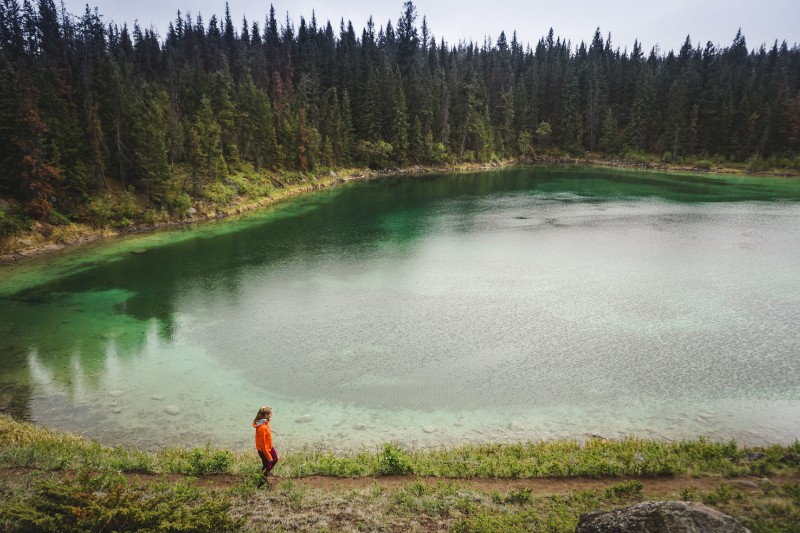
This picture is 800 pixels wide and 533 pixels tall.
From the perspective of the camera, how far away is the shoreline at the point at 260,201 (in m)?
37.4

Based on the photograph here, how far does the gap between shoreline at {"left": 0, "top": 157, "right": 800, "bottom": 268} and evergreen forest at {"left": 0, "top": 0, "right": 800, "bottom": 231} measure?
1.74 meters

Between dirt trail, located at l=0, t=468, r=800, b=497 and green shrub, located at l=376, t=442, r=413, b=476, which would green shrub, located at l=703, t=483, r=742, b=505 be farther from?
green shrub, located at l=376, t=442, r=413, b=476

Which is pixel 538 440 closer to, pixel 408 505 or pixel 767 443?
pixel 408 505

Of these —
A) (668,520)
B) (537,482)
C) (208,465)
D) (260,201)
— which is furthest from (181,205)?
(668,520)

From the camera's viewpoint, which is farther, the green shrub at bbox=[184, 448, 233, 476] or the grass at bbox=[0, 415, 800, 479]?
the green shrub at bbox=[184, 448, 233, 476]

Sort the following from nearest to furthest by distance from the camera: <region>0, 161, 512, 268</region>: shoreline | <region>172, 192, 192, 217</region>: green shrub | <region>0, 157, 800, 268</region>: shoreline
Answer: <region>0, 161, 512, 268</region>: shoreline, <region>0, 157, 800, 268</region>: shoreline, <region>172, 192, 192, 217</region>: green shrub

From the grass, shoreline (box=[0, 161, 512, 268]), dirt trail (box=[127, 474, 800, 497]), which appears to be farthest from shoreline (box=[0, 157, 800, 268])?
dirt trail (box=[127, 474, 800, 497])

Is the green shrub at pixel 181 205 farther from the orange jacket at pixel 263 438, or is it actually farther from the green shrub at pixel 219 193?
the orange jacket at pixel 263 438

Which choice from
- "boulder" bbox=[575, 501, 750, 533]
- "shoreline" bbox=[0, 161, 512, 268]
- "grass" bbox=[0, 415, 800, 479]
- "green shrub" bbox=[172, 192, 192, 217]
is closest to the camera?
"boulder" bbox=[575, 501, 750, 533]

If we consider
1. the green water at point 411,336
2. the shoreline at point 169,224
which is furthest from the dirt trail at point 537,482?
the shoreline at point 169,224

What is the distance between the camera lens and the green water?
1591 cm

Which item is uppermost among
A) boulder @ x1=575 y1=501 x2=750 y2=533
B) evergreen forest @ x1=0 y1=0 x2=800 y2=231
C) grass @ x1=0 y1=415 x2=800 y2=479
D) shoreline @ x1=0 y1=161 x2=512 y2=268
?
evergreen forest @ x1=0 y1=0 x2=800 y2=231

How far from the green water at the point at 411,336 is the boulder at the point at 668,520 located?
7.39 meters

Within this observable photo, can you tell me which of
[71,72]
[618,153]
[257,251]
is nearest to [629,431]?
[257,251]
